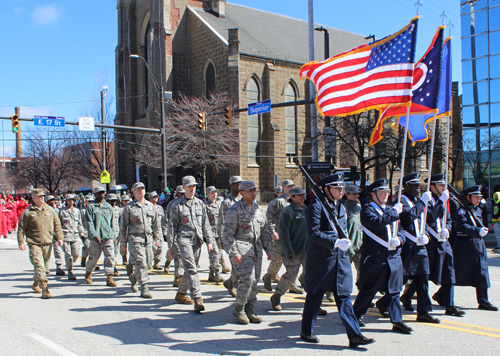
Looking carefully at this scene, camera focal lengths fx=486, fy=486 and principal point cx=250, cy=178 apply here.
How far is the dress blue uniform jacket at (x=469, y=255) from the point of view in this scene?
6977mm

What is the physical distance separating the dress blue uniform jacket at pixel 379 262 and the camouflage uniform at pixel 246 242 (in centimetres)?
147

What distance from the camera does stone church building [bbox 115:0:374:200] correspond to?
126 ft

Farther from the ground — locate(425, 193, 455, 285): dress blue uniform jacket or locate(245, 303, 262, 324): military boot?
locate(425, 193, 455, 285): dress blue uniform jacket

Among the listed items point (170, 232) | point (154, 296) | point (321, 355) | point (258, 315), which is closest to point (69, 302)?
point (154, 296)

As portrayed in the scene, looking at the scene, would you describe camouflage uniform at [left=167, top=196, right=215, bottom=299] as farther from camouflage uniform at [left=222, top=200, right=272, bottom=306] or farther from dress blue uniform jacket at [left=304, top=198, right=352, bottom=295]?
dress blue uniform jacket at [left=304, top=198, right=352, bottom=295]

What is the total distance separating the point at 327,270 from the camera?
5512 mm

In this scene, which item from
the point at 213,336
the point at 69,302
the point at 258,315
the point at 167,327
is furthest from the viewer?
the point at 69,302

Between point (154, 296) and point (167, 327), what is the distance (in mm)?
2112

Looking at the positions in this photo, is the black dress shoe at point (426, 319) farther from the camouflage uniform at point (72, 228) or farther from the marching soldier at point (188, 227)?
the camouflage uniform at point (72, 228)

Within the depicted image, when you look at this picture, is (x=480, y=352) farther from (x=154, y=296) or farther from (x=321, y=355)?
(x=154, y=296)

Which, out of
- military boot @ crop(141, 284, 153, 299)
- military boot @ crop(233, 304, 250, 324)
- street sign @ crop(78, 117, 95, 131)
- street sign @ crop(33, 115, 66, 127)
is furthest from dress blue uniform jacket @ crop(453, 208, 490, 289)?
street sign @ crop(33, 115, 66, 127)

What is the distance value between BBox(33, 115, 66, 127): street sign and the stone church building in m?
15.7

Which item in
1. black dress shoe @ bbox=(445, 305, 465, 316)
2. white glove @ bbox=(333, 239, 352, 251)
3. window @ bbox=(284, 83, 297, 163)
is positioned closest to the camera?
white glove @ bbox=(333, 239, 352, 251)

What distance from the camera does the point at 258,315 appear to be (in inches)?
273
